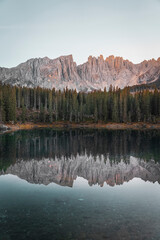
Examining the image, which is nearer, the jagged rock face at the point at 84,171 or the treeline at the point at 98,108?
the jagged rock face at the point at 84,171

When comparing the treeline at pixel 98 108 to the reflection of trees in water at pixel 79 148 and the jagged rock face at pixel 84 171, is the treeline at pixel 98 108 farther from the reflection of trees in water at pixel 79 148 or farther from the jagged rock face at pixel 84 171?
the jagged rock face at pixel 84 171

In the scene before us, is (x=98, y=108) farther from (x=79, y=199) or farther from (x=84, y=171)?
(x=79, y=199)

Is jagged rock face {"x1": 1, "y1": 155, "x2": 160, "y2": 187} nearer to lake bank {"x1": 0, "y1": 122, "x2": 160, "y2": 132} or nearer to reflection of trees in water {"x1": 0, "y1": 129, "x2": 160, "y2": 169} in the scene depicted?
reflection of trees in water {"x1": 0, "y1": 129, "x2": 160, "y2": 169}

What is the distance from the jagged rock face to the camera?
21.1m

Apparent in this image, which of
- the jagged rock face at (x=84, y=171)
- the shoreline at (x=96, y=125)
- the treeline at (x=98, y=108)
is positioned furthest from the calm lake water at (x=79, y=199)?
the treeline at (x=98, y=108)

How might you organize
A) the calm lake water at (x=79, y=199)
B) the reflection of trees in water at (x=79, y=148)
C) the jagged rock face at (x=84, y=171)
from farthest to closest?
the reflection of trees in water at (x=79, y=148), the jagged rock face at (x=84, y=171), the calm lake water at (x=79, y=199)

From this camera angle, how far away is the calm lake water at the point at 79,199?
1097cm

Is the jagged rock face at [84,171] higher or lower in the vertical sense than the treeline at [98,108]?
lower

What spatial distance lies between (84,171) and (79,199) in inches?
320

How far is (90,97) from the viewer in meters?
127

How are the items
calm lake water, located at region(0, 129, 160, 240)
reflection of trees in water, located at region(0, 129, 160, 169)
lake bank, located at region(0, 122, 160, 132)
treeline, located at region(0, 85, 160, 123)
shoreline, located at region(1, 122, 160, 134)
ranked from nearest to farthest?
calm lake water, located at region(0, 129, 160, 240)
reflection of trees in water, located at region(0, 129, 160, 169)
shoreline, located at region(1, 122, 160, 134)
lake bank, located at region(0, 122, 160, 132)
treeline, located at region(0, 85, 160, 123)

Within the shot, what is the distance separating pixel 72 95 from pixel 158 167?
4219 inches

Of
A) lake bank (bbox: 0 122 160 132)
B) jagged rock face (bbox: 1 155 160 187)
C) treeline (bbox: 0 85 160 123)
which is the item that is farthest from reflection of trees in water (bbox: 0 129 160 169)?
treeline (bbox: 0 85 160 123)

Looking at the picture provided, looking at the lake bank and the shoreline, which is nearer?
the shoreline
